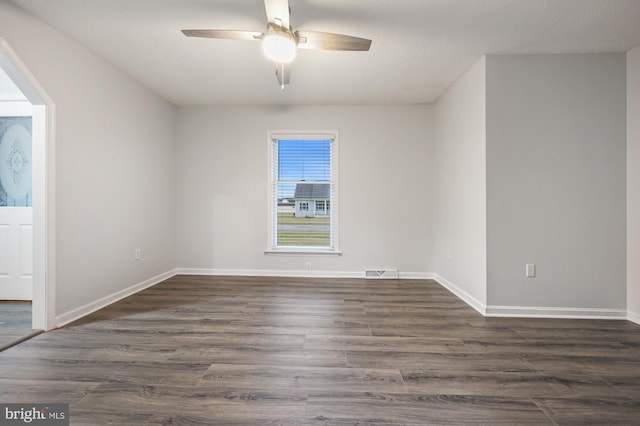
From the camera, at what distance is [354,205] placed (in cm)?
476

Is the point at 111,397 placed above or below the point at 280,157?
below

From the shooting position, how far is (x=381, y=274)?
15.4ft

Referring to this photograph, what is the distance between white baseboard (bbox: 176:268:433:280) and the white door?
73.3 inches

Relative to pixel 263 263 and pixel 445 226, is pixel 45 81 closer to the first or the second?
pixel 263 263

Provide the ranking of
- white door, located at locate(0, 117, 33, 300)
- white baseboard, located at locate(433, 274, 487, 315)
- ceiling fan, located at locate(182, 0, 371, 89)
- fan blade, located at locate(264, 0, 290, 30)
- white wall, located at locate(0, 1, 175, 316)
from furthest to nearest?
white door, located at locate(0, 117, 33, 300)
white baseboard, located at locate(433, 274, 487, 315)
white wall, located at locate(0, 1, 175, 316)
ceiling fan, located at locate(182, 0, 371, 89)
fan blade, located at locate(264, 0, 290, 30)

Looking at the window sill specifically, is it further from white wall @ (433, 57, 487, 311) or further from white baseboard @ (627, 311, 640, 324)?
white baseboard @ (627, 311, 640, 324)

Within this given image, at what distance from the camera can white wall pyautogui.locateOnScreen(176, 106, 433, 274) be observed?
471 cm

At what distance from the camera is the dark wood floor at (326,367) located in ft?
5.27

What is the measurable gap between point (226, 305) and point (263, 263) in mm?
1498

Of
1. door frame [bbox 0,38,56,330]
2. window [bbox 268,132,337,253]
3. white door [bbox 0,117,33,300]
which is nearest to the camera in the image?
door frame [bbox 0,38,56,330]

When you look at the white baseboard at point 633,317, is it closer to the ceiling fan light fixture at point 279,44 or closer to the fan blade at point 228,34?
the ceiling fan light fixture at point 279,44

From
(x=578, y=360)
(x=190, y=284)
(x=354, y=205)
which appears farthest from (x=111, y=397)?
(x=354, y=205)

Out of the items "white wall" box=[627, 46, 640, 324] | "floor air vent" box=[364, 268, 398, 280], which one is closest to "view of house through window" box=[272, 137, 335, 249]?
"floor air vent" box=[364, 268, 398, 280]

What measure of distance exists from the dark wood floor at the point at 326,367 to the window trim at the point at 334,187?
1562 millimetres
